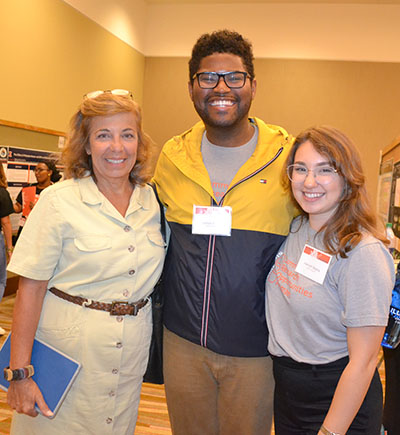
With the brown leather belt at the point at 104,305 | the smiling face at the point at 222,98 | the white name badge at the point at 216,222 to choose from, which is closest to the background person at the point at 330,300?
the white name badge at the point at 216,222

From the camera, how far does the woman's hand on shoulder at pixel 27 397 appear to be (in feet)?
5.28

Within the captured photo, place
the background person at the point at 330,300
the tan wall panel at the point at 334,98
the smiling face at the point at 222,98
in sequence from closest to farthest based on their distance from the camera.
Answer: the background person at the point at 330,300, the smiling face at the point at 222,98, the tan wall panel at the point at 334,98

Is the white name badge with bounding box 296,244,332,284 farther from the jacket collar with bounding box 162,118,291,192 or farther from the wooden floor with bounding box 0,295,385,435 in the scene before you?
the wooden floor with bounding box 0,295,385,435

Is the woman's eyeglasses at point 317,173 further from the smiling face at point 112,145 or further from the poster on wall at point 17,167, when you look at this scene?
the poster on wall at point 17,167

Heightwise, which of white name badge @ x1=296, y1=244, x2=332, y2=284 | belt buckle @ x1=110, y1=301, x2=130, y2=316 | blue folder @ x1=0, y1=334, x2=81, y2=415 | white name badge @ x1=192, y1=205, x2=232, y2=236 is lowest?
blue folder @ x1=0, y1=334, x2=81, y2=415

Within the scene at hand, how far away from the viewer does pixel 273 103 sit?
844 cm

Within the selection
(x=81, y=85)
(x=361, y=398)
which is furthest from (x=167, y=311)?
(x=81, y=85)

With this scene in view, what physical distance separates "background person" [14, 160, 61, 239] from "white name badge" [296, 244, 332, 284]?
169 inches

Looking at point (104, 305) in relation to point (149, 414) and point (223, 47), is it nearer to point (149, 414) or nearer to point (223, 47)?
point (223, 47)

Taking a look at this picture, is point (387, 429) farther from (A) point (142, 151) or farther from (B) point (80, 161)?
(B) point (80, 161)

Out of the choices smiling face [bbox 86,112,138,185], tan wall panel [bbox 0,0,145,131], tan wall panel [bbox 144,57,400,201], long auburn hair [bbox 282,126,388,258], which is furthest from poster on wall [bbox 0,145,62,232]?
long auburn hair [bbox 282,126,388,258]

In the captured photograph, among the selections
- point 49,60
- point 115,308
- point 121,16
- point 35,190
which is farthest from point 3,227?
point 121,16

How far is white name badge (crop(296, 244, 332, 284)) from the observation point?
1452mm

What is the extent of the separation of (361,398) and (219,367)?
0.61 metres
